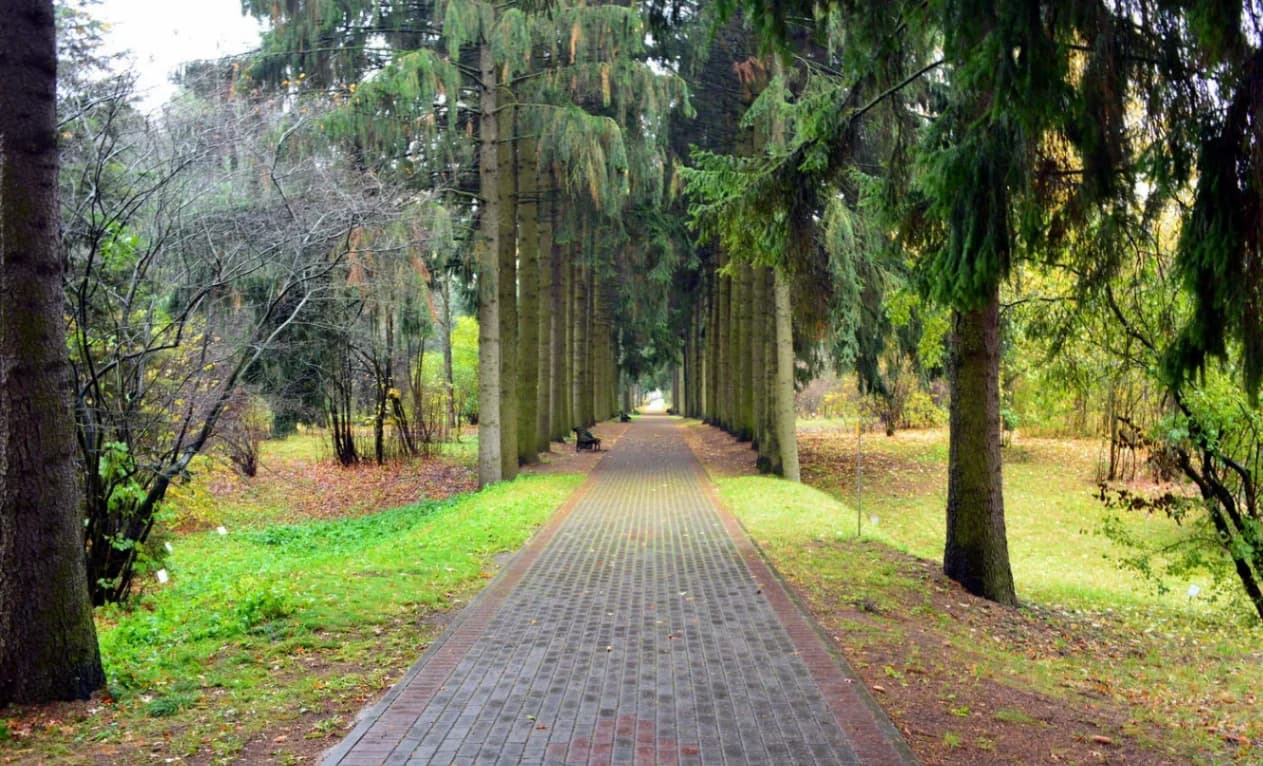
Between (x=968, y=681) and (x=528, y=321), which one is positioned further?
(x=528, y=321)

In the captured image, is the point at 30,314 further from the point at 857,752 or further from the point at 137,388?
the point at 857,752

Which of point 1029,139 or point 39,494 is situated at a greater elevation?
point 1029,139

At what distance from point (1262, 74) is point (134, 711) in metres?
7.08

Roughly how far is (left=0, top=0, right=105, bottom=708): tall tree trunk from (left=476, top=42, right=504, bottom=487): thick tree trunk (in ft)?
36.4

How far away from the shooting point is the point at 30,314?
4.95 metres

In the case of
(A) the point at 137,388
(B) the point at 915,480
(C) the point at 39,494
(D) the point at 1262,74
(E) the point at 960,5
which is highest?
(E) the point at 960,5

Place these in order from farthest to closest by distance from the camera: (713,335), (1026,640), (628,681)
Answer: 1. (713,335)
2. (1026,640)
3. (628,681)

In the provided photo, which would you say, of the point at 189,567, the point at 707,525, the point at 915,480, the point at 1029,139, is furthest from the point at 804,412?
the point at 1029,139

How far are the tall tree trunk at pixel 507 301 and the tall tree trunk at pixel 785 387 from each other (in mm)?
5515

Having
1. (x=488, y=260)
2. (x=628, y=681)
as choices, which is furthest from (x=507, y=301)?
(x=628, y=681)

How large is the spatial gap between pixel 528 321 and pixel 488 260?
420cm

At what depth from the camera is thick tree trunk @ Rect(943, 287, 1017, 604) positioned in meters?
8.89

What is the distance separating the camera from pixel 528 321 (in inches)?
800

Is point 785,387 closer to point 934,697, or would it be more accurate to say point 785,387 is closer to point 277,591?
point 277,591
